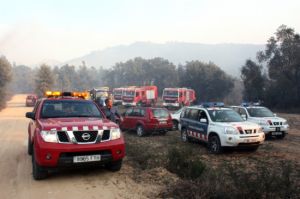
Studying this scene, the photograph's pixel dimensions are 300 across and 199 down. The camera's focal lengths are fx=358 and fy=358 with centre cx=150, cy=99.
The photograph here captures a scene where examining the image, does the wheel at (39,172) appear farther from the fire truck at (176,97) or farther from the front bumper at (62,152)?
the fire truck at (176,97)

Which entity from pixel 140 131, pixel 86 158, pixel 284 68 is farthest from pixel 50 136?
pixel 284 68

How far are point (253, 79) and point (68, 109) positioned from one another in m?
41.5

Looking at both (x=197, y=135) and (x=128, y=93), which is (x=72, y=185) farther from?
(x=128, y=93)

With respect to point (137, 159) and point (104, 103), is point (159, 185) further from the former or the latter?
point (104, 103)

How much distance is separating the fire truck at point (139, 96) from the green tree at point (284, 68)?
14682 millimetres

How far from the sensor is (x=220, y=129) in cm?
1263

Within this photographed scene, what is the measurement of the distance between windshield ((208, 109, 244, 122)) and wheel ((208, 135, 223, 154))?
765 millimetres

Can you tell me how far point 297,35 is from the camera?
43.3 meters

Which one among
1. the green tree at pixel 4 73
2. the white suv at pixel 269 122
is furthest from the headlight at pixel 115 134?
the green tree at pixel 4 73

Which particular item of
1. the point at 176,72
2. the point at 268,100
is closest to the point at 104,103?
the point at 268,100

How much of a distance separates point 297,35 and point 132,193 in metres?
41.6

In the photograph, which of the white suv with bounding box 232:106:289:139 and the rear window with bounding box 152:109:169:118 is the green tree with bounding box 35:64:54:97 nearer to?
the rear window with bounding box 152:109:169:118

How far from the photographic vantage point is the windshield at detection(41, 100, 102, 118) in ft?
30.1

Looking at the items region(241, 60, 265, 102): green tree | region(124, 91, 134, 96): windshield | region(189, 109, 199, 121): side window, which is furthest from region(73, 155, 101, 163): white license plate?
region(241, 60, 265, 102): green tree
